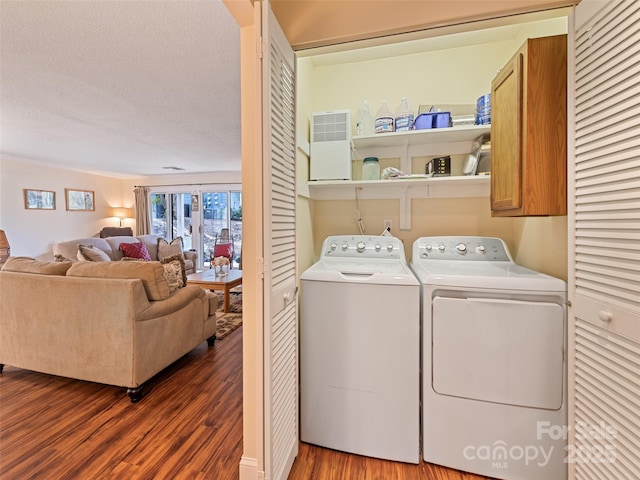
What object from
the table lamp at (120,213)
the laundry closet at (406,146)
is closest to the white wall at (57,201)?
the table lamp at (120,213)

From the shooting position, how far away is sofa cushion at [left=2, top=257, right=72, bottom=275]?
2129 millimetres

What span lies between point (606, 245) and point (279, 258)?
3.96 ft

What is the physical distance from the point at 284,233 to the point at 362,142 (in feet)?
3.43

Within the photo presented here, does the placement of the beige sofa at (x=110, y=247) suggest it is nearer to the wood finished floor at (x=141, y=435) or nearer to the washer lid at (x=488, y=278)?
the wood finished floor at (x=141, y=435)

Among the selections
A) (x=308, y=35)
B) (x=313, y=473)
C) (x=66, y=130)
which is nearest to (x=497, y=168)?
(x=308, y=35)

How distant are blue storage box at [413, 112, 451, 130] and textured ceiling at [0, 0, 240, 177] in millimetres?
1269

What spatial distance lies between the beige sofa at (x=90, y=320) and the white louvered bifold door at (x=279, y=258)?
48.4 inches

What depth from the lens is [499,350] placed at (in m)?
1.30

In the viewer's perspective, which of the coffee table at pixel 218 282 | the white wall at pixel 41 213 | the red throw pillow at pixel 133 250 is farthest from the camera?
the red throw pillow at pixel 133 250

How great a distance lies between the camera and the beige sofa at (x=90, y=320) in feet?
6.29

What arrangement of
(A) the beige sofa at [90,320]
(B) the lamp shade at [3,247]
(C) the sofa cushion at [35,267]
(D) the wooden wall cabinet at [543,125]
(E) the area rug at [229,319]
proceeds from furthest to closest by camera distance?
(B) the lamp shade at [3,247] < (E) the area rug at [229,319] < (C) the sofa cushion at [35,267] < (A) the beige sofa at [90,320] < (D) the wooden wall cabinet at [543,125]

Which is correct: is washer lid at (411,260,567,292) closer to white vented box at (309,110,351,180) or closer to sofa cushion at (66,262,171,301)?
white vented box at (309,110,351,180)

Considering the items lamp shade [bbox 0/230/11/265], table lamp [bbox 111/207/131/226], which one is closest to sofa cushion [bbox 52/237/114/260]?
lamp shade [bbox 0/230/11/265]

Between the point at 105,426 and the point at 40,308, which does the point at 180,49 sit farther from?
the point at 105,426
